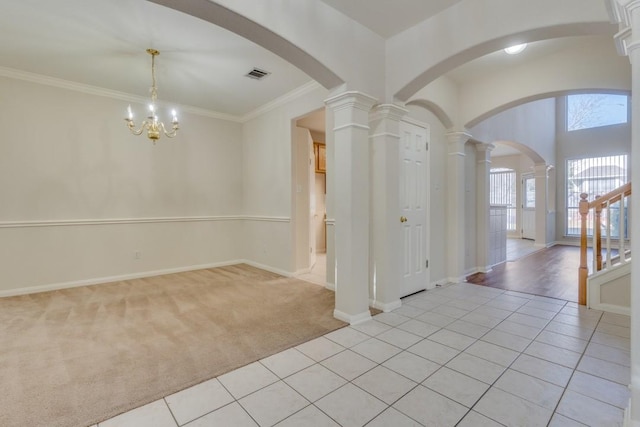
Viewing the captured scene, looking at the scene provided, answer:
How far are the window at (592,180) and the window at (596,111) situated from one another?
0.95m

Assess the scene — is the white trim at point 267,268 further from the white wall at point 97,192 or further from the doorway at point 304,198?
the white wall at point 97,192

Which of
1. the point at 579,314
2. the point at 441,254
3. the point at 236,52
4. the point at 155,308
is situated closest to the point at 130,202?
the point at 155,308

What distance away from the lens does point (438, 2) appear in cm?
248

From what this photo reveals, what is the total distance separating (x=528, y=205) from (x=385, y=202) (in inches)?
361

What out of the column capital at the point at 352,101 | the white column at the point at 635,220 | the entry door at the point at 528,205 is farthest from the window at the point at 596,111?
the white column at the point at 635,220

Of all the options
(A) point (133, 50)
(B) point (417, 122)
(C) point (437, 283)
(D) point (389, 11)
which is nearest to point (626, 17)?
(D) point (389, 11)

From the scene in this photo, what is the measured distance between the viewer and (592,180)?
8.00 m

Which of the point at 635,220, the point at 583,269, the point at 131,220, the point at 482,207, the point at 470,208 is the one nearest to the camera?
the point at 635,220

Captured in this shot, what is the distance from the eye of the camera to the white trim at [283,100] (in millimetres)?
4018

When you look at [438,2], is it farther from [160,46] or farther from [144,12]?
[160,46]

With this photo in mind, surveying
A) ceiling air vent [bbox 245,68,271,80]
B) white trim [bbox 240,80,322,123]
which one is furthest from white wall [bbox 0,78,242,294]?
ceiling air vent [bbox 245,68,271,80]

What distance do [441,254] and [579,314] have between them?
5.01ft

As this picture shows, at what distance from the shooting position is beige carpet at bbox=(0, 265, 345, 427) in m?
1.71

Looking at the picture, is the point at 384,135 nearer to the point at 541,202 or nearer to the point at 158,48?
the point at 158,48
